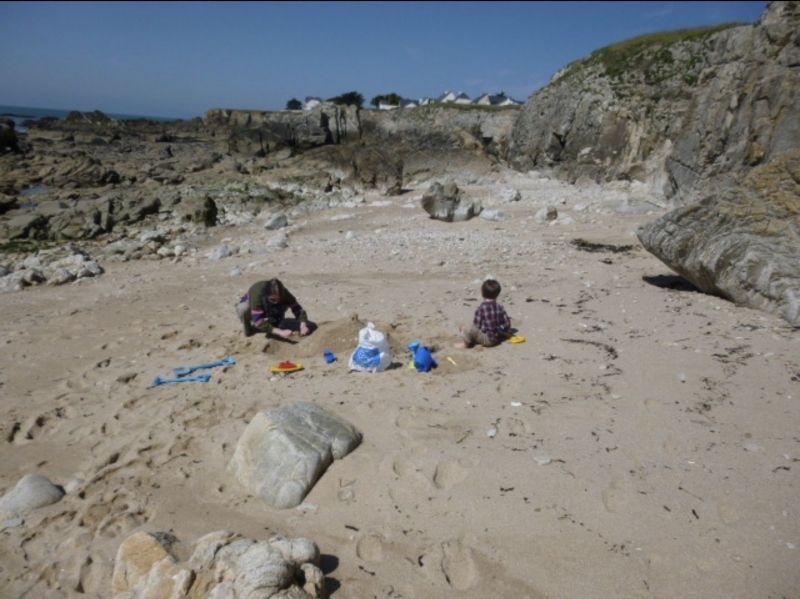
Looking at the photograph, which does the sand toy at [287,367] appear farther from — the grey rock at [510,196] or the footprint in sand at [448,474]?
the grey rock at [510,196]

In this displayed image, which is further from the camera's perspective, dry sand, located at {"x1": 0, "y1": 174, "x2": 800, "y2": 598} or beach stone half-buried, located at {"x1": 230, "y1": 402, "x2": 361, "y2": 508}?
beach stone half-buried, located at {"x1": 230, "y1": 402, "x2": 361, "y2": 508}

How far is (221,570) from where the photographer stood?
2857 millimetres

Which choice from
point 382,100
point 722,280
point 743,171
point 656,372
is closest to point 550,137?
point 743,171

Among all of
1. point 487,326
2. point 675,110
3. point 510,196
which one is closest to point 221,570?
point 487,326

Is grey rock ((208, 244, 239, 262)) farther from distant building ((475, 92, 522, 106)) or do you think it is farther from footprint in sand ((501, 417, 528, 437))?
distant building ((475, 92, 522, 106))

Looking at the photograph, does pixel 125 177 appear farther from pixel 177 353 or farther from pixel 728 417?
pixel 728 417

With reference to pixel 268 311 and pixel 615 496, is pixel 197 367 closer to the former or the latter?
pixel 268 311

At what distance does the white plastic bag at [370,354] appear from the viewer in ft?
19.5

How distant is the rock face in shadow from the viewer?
649 cm

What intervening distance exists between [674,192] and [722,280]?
462 inches

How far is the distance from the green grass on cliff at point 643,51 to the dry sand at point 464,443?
2304cm

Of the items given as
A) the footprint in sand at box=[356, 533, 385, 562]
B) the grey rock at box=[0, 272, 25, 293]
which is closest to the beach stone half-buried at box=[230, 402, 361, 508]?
the footprint in sand at box=[356, 533, 385, 562]

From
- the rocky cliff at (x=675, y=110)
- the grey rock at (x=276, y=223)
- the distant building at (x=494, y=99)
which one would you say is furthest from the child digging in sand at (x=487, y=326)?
the distant building at (x=494, y=99)

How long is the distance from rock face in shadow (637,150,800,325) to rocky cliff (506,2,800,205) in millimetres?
3328
